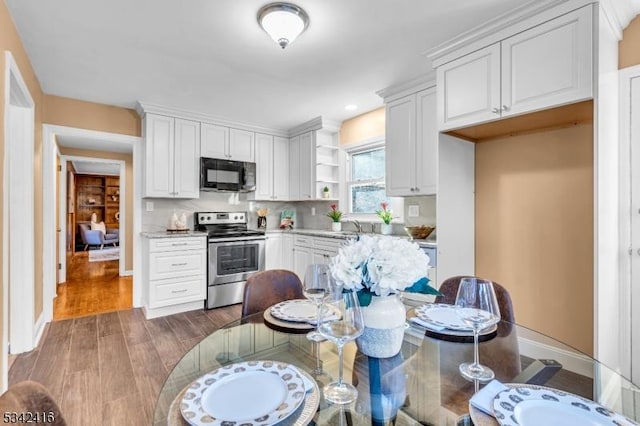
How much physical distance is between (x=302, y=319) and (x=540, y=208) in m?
2.17

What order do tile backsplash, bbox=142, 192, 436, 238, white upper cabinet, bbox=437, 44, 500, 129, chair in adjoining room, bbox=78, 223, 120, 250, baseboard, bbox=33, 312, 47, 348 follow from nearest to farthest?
white upper cabinet, bbox=437, 44, 500, 129
baseboard, bbox=33, 312, 47, 348
tile backsplash, bbox=142, 192, 436, 238
chair in adjoining room, bbox=78, 223, 120, 250

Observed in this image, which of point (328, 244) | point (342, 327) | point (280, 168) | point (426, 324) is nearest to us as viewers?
point (342, 327)

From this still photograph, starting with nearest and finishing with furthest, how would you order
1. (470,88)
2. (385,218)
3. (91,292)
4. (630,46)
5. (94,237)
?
(630,46) < (470,88) < (385,218) < (91,292) < (94,237)

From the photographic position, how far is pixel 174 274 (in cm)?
361

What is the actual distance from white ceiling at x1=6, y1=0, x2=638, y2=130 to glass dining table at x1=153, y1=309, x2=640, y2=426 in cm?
192

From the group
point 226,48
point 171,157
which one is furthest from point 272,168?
point 226,48

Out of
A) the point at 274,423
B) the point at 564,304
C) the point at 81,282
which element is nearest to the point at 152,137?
the point at 81,282

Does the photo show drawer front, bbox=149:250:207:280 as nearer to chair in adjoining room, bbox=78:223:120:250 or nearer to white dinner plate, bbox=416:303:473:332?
white dinner plate, bbox=416:303:473:332

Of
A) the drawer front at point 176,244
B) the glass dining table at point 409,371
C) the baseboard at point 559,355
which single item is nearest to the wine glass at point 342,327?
the glass dining table at point 409,371

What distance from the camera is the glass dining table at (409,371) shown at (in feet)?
2.64

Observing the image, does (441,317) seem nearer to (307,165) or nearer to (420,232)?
(420,232)

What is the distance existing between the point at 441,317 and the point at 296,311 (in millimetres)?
644

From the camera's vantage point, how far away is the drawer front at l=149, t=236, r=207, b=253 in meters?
3.49

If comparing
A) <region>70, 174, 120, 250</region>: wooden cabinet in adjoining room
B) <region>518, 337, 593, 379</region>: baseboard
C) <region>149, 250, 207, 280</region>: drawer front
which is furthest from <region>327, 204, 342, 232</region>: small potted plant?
<region>70, 174, 120, 250</region>: wooden cabinet in adjoining room
